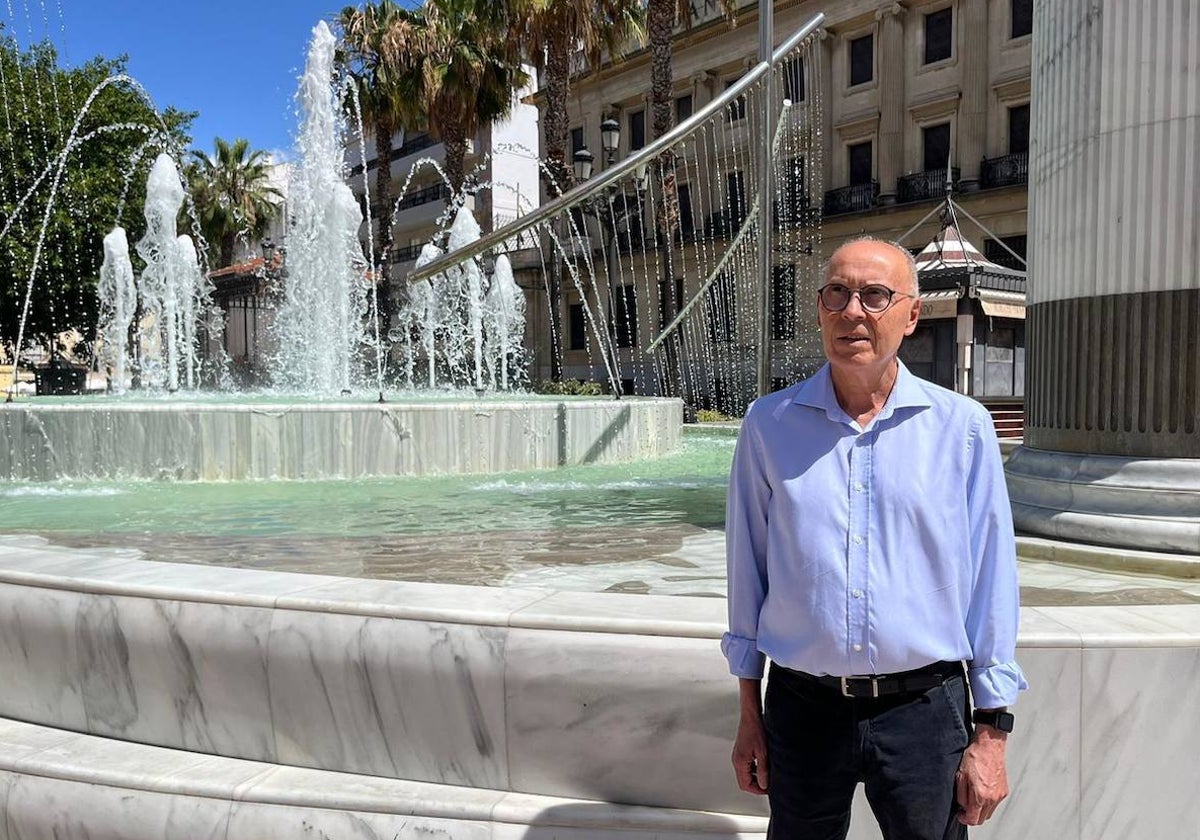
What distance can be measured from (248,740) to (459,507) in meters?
3.44

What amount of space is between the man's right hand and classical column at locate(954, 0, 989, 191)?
2567 cm

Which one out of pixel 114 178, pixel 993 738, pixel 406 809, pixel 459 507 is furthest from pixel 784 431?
pixel 114 178

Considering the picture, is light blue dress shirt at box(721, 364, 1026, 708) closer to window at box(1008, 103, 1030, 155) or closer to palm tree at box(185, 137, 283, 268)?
window at box(1008, 103, 1030, 155)

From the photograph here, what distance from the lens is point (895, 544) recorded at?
1626 mm

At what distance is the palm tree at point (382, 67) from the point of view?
2519 cm

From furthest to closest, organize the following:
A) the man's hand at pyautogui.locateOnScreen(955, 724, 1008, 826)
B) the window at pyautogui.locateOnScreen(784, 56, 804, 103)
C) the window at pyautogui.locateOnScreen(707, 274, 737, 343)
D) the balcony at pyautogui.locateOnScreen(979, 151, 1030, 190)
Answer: the window at pyautogui.locateOnScreen(707, 274, 737, 343)
the window at pyautogui.locateOnScreen(784, 56, 804, 103)
the balcony at pyautogui.locateOnScreen(979, 151, 1030, 190)
the man's hand at pyautogui.locateOnScreen(955, 724, 1008, 826)

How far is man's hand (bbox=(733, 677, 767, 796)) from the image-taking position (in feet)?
5.78

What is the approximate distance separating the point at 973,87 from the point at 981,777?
1052 inches

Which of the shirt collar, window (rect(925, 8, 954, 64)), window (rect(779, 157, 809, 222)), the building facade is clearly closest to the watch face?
the shirt collar

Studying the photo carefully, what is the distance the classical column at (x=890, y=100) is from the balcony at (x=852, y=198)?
32 centimetres

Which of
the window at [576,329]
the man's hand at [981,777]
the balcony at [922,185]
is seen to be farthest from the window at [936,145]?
the man's hand at [981,777]

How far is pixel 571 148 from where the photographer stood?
37000 millimetres

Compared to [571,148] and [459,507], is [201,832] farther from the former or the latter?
[571,148]

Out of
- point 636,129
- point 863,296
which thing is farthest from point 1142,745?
point 636,129
